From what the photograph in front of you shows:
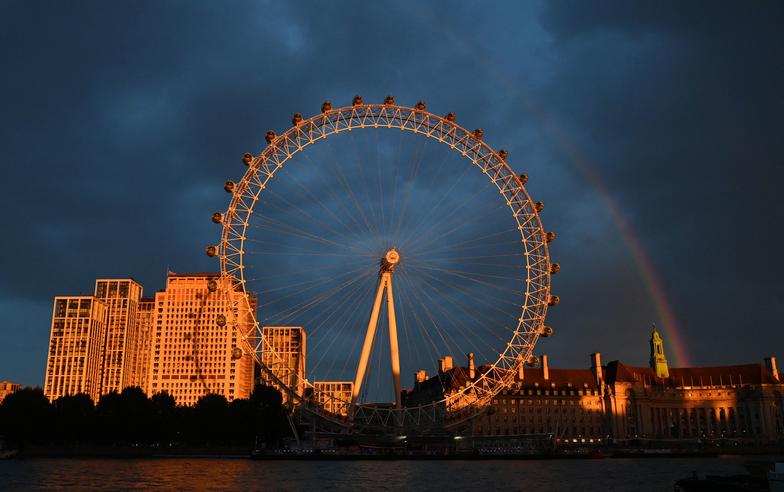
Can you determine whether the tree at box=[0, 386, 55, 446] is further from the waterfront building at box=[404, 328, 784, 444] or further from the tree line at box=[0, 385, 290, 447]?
the waterfront building at box=[404, 328, 784, 444]

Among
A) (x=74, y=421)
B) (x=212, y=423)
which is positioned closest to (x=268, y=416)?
(x=212, y=423)

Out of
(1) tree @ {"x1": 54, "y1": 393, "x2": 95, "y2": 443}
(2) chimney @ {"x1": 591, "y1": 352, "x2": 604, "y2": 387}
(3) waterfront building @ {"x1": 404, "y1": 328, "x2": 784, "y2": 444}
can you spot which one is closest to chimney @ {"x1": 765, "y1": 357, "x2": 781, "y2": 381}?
(3) waterfront building @ {"x1": 404, "y1": 328, "x2": 784, "y2": 444}

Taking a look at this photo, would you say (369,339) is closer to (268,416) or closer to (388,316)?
(388,316)

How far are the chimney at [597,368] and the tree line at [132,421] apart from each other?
246 feet

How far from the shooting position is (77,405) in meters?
110

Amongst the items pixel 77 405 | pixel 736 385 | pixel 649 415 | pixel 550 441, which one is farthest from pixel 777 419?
pixel 77 405

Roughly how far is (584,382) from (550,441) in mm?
40504

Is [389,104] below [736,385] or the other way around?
the other way around

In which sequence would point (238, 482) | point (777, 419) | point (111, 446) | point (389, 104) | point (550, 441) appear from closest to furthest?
point (238, 482) < point (389, 104) < point (111, 446) < point (550, 441) < point (777, 419)

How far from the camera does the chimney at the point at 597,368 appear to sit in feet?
Answer: 527

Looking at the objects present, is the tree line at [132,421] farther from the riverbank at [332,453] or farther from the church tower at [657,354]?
the church tower at [657,354]

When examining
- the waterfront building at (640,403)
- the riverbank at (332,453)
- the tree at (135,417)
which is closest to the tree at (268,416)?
the riverbank at (332,453)

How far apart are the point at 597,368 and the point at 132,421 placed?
321ft

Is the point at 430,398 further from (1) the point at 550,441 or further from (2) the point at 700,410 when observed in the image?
(2) the point at 700,410
